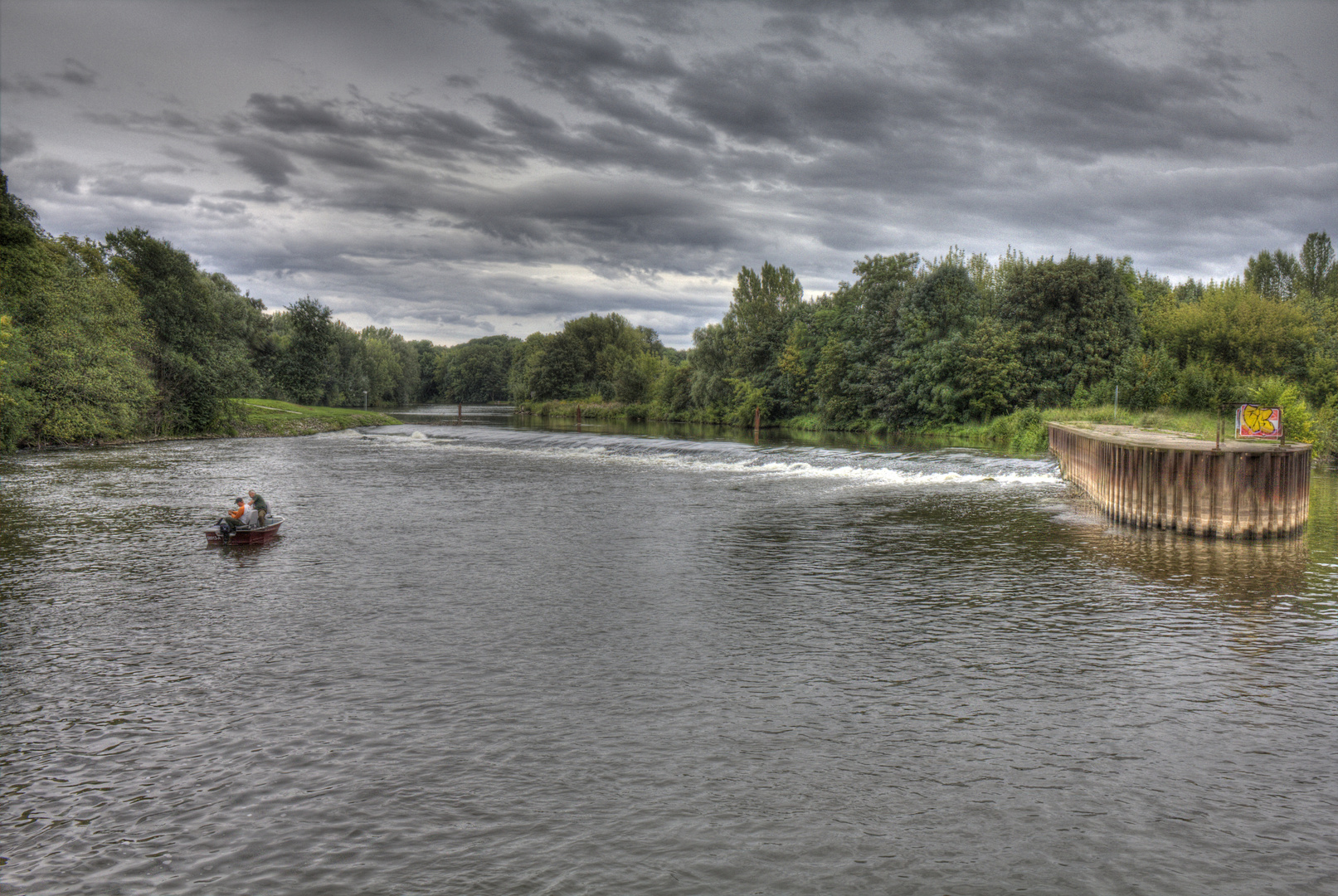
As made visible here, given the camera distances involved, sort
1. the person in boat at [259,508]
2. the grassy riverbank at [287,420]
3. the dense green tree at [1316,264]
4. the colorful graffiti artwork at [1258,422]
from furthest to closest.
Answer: the dense green tree at [1316,264] < the grassy riverbank at [287,420] < the colorful graffiti artwork at [1258,422] < the person in boat at [259,508]

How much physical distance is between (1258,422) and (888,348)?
5846 cm

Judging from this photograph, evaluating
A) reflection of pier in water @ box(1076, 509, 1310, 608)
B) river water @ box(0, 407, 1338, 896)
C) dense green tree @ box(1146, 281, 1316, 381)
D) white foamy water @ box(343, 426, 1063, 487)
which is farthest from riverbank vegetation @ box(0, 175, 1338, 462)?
river water @ box(0, 407, 1338, 896)

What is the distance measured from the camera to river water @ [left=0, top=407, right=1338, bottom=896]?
7.42m

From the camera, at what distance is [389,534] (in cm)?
2411

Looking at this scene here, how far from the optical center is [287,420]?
262 feet

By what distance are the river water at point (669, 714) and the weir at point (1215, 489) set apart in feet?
3.07

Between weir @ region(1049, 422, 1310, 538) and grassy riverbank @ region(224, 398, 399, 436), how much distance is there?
230 ft

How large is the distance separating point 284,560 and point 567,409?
11248 cm

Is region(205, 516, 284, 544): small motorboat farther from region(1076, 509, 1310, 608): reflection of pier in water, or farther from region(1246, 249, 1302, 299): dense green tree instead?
region(1246, 249, 1302, 299): dense green tree

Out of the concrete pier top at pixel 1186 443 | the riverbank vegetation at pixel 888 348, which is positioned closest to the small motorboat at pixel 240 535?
the riverbank vegetation at pixel 888 348

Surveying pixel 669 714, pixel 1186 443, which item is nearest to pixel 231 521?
pixel 669 714

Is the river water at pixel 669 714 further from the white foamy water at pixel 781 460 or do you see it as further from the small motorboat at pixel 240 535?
the white foamy water at pixel 781 460

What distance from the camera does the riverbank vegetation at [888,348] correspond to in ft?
166

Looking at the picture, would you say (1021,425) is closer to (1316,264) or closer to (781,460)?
(781,460)
